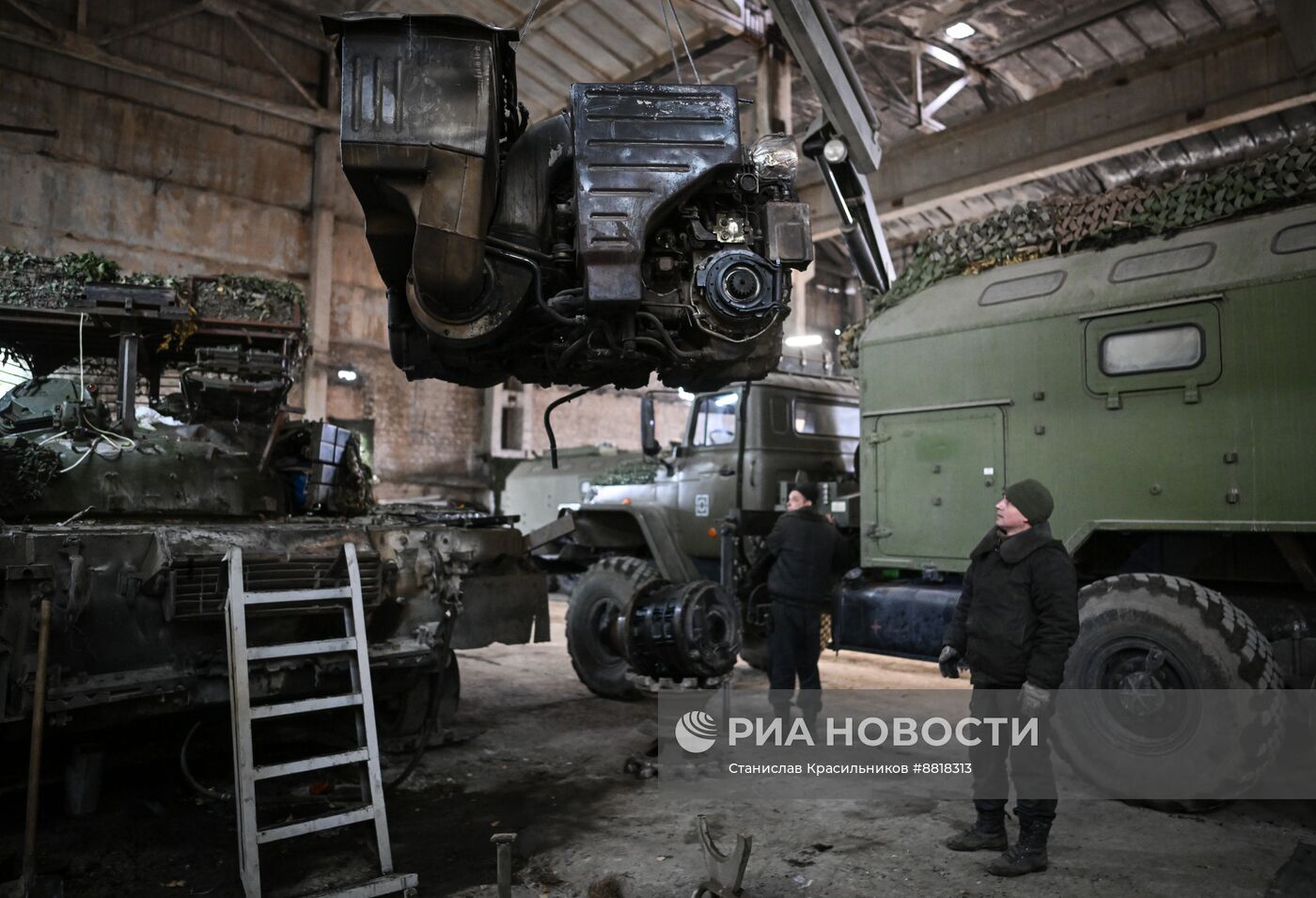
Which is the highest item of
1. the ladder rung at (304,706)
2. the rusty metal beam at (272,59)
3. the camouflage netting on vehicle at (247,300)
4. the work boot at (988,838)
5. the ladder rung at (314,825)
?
the rusty metal beam at (272,59)

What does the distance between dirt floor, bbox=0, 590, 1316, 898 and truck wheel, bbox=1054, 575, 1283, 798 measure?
252 mm

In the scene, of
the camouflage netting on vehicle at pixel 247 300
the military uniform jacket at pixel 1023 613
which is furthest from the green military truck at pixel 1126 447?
the camouflage netting on vehicle at pixel 247 300

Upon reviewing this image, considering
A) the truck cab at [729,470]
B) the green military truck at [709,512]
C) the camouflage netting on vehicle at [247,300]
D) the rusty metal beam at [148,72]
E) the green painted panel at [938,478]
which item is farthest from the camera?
the rusty metal beam at [148,72]

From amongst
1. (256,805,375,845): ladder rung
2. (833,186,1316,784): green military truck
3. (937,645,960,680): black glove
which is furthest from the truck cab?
(256,805,375,845): ladder rung

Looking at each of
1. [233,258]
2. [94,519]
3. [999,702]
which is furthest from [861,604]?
[233,258]

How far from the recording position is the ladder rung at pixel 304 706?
3.58 m

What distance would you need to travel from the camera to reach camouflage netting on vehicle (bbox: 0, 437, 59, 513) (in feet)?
14.8

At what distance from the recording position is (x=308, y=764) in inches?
142

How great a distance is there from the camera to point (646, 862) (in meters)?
3.71

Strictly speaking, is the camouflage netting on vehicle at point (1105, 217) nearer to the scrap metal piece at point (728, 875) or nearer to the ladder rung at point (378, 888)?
the scrap metal piece at point (728, 875)

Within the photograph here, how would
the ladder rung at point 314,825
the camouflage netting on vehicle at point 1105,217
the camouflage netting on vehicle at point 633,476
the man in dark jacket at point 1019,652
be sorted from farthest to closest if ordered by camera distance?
1. the camouflage netting on vehicle at point 633,476
2. the camouflage netting on vehicle at point 1105,217
3. the man in dark jacket at point 1019,652
4. the ladder rung at point 314,825

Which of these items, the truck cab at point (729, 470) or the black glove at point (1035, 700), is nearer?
the black glove at point (1035, 700)

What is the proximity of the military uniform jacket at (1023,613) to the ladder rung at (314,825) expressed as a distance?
2.61 m

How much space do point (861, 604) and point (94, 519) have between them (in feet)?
15.1
